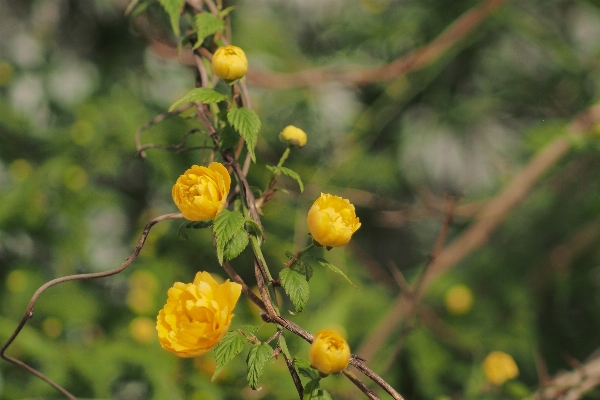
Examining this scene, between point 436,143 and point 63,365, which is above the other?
point 436,143

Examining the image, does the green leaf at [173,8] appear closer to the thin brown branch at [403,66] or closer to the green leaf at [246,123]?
the green leaf at [246,123]

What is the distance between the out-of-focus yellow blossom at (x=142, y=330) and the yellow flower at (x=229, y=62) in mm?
668

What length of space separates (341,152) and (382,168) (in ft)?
0.57

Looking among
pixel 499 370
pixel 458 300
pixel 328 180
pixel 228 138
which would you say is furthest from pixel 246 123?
pixel 458 300

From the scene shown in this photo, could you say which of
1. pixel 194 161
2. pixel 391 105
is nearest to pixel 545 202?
pixel 391 105

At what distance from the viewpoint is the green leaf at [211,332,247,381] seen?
1.19 ft

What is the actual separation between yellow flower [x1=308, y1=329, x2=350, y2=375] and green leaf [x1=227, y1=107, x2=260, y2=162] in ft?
0.48

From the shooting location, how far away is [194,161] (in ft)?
3.89

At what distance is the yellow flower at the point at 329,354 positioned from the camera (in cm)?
34

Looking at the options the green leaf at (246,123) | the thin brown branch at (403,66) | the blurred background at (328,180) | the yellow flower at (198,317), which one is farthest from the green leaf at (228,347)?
the thin brown branch at (403,66)

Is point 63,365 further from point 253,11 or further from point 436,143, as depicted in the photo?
point 436,143

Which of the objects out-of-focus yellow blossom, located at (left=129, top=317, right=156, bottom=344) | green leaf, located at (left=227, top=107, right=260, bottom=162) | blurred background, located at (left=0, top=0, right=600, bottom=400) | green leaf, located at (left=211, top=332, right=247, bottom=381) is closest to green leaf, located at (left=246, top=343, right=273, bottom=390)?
green leaf, located at (left=211, top=332, right=247, bottom=381)

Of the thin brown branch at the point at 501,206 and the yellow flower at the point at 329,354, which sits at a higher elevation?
the yellow flower at the point at 329,354

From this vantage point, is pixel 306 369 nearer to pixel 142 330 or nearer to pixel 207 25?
pixel 207 25
